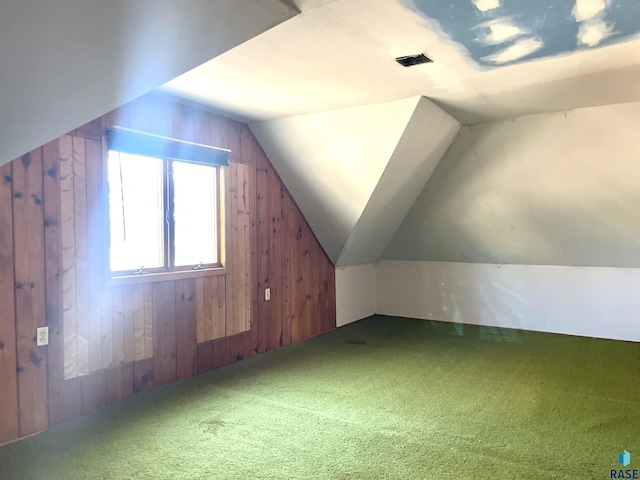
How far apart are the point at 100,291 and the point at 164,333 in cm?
60

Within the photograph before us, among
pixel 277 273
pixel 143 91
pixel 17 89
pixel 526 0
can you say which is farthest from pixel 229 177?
pixel 526 0

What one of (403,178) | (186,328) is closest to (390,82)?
(403,178)

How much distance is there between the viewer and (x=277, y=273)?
170 inches

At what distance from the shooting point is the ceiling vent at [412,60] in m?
2.46

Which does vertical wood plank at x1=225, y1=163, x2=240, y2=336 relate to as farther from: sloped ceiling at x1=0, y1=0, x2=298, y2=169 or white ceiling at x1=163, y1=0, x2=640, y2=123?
sloped ceiling at x1=0, y1=0, x2=298, y2=169

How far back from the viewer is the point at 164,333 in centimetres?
328

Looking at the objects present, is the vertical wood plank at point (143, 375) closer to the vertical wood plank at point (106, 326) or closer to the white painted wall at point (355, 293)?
the vertical wood plank at point (106, 326)

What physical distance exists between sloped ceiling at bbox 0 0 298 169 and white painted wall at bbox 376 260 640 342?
412 centimetres

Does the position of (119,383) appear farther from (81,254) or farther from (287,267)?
(287,267)

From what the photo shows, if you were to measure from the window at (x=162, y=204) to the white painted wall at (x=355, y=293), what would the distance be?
6.28 ft

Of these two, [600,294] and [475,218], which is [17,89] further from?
[600,294]

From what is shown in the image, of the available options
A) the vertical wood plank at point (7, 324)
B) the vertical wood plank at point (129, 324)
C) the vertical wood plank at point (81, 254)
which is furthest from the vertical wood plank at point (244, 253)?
the vertical wood plank at point (7, 324)

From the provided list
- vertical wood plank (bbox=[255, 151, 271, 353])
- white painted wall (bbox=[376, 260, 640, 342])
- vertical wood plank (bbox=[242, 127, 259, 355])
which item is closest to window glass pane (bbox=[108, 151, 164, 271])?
vertical wood plank (bbox=[242, 127, 259, 355])

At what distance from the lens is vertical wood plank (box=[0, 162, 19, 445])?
94.6 inches
